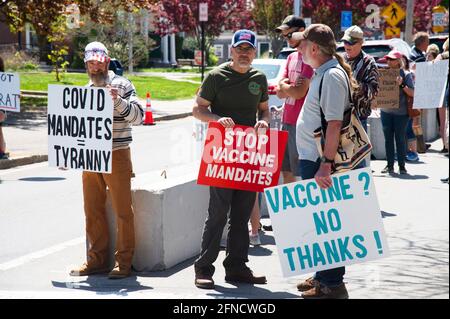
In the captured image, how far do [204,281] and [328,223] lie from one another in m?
1.23

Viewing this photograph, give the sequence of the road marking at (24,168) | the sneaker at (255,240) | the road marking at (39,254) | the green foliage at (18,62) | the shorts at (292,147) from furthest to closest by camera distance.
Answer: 1. the green foliage at (18,62)
2. the road marking at (24,168)
3. the sneaker at (255,240)
4. the shorts at (292,147)
5. the road marking at (39,254)

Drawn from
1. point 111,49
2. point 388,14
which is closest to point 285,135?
point 388,14

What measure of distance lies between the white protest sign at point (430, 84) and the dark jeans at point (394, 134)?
2.39 feet

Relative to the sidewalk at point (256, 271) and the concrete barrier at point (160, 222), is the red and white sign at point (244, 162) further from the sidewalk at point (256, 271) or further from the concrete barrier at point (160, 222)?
the sidewalk at point (256, 271)

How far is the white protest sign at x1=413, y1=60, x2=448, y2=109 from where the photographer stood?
38.8 ft

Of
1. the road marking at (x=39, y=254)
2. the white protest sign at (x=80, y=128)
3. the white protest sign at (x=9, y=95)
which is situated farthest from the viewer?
the white protest sign at (x=9, y=95)

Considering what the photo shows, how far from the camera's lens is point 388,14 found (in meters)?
27.6

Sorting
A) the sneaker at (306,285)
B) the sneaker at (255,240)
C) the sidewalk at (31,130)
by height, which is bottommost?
the sidewalk at (31,130)

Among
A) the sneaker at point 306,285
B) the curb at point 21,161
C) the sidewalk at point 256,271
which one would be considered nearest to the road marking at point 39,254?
the sidewalk at point 256,271

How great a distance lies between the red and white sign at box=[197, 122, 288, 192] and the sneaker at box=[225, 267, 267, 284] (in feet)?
2.14

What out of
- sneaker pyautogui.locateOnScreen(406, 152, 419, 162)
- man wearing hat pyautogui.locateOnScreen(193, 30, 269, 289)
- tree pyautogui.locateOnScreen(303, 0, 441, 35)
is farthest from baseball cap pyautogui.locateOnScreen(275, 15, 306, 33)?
tree pyautogui.locateOnScreen(303, 0, 441, 35)

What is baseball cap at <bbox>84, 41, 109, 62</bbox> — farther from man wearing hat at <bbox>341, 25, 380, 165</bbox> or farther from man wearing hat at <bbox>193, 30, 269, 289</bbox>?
man wearing hat at <bbox>341, 25, 380, 165</bbox>

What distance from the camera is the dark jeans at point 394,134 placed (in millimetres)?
12656

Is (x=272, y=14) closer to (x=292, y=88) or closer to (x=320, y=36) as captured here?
(x=292, y=88)
